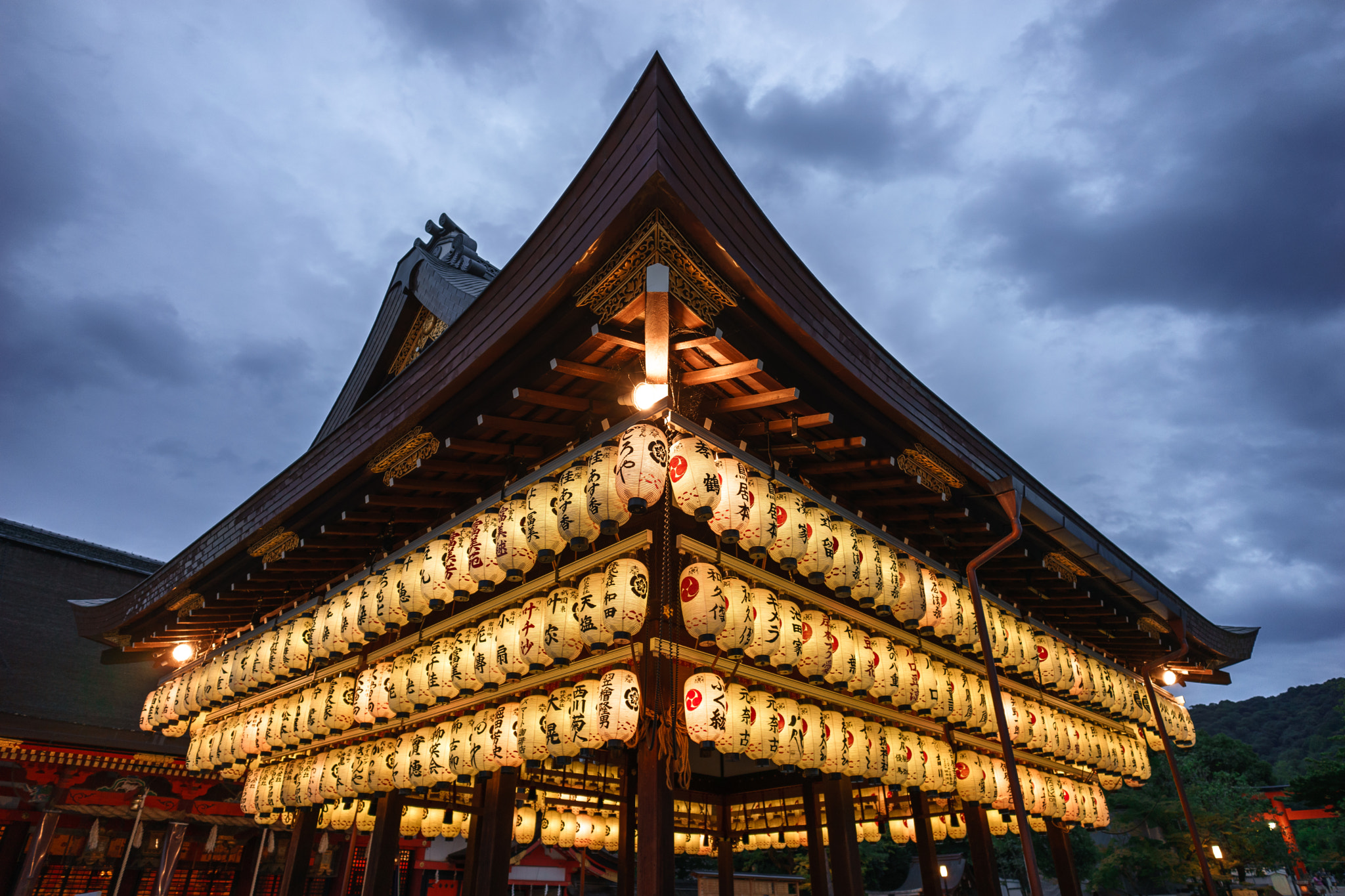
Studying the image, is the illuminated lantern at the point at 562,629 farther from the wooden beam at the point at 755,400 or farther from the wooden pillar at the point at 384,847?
the wooden pillar at the point at 384,847

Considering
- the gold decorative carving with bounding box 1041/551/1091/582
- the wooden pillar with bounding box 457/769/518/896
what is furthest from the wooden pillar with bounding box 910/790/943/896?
the wooden pillar with bounding box 457/769/518/896

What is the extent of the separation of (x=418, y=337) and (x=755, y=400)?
355 inches

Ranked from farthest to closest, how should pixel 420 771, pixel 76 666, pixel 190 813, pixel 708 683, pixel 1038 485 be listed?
pixel 76 666 → pixel 190 813 → pixel 1038 485 → pixel 420 771 → pixel 708 683

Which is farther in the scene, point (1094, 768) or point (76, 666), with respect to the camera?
point (76, 666)

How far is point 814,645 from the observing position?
747 centimetres

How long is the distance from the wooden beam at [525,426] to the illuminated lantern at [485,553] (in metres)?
0.96

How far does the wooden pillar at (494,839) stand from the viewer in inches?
325

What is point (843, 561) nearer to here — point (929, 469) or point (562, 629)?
point (929, 469)

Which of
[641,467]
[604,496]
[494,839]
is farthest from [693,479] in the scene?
[494,839]

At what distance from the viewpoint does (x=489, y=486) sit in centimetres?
948

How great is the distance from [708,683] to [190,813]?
15.2 m

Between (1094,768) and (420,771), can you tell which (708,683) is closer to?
(420,771)

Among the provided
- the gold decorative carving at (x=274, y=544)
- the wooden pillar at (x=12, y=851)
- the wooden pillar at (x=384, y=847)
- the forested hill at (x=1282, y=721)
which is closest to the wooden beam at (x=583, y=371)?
the gold decorative carving at (x=274, y=544)

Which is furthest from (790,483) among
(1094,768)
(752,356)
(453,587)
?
(1094,768)
